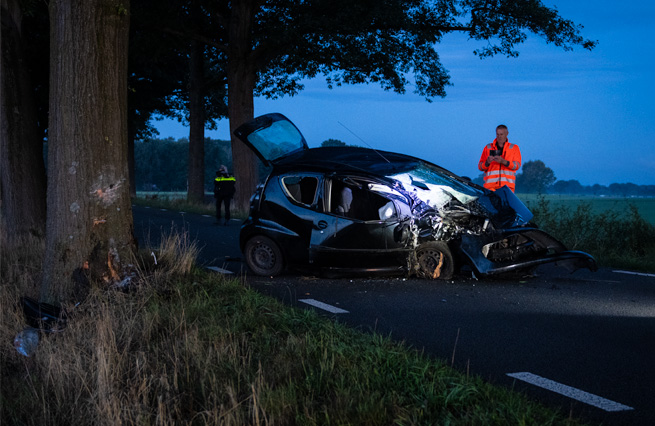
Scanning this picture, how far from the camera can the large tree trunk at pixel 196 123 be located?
107 feet

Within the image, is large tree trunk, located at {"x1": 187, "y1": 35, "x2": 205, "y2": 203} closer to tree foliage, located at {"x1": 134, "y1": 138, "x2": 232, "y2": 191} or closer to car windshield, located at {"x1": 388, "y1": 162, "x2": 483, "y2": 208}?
car windshield, located at {"x1": 388, "y1": 162, "x2": 483, "y2": 208}

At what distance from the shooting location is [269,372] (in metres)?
5.13

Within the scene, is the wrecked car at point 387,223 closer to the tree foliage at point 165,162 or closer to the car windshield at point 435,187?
the car windshield at point 435,187

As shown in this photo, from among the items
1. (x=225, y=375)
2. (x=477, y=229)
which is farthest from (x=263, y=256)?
(x=225, y=375)

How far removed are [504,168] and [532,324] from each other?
20.7 feet

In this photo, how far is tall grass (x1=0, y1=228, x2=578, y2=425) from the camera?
437 centimetres

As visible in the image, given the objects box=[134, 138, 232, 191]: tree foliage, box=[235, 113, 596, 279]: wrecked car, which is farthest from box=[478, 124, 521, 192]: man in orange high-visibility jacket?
box=[134, 138, 232, 191]: tree foliage

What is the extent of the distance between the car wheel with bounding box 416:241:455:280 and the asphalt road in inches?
6.2

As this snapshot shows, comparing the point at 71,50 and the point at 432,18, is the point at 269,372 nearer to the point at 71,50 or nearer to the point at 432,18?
the point at 71,50

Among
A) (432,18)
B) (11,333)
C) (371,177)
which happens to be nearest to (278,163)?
(371,177)

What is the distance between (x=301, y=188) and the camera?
10672mm

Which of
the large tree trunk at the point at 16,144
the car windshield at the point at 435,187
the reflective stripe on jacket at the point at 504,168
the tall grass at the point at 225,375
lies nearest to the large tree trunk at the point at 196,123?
the large tree trunk at the point at 16,144

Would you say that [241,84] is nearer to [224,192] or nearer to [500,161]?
[224,192]

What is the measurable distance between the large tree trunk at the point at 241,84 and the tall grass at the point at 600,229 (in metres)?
11.4
